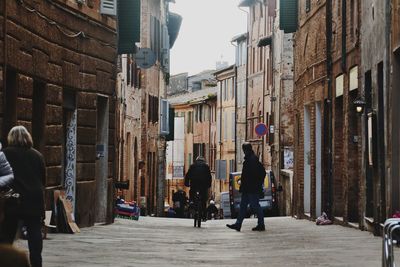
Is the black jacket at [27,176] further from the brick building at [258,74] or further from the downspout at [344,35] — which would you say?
the brick building at [258,74]

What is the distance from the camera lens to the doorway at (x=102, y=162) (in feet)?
82.8

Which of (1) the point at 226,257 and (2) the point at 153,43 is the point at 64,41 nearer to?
(1) the point at 226,257

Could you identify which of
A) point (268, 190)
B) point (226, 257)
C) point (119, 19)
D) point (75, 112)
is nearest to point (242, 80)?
point (268, 190)

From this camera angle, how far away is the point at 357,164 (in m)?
25.1

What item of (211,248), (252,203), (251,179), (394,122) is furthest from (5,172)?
(251,179)

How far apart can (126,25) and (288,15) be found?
850 centimetres

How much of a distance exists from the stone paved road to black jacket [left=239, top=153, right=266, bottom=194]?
0.83 m

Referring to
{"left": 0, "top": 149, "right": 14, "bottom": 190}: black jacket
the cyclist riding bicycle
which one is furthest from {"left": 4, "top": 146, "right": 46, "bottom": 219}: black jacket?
the cyclist riding bicycle

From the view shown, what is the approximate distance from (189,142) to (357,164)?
261 ft

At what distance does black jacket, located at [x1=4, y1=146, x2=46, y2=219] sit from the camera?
11672 millimetres

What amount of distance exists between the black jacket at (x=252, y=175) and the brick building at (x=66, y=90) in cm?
309

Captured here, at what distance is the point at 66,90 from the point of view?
22.0 m

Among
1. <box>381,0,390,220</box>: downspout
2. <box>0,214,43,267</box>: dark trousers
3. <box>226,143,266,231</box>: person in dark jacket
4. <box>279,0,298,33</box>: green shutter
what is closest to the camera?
<box>0,214,43,267</box>: dark trousers

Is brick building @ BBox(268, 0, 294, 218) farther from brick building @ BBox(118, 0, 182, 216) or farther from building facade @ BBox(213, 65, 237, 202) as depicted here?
building facade @ BBox(213, 65, 237, 202)
